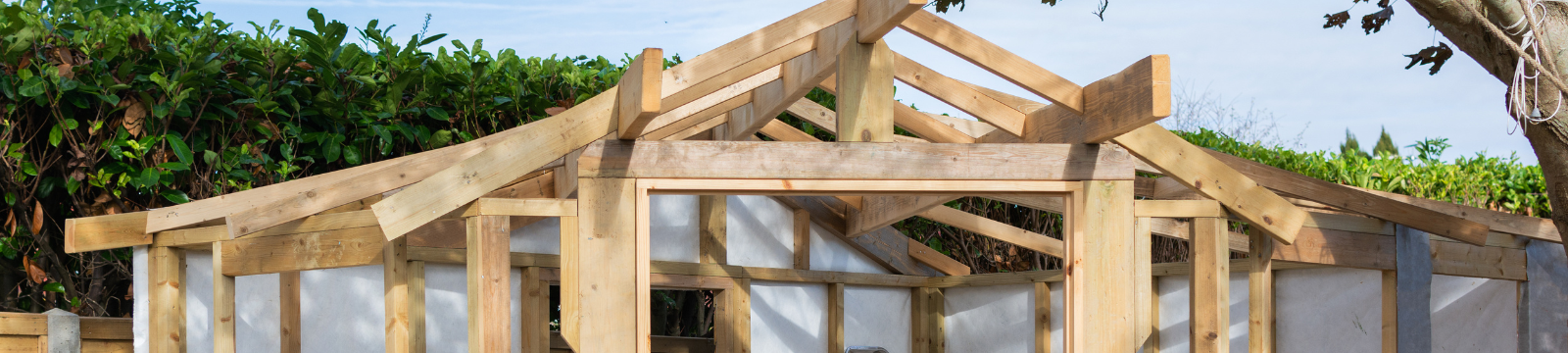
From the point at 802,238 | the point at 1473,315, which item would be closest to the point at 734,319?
the point at 802,238

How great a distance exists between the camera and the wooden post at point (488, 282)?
3.85 metres

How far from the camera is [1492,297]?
5285 millimetres

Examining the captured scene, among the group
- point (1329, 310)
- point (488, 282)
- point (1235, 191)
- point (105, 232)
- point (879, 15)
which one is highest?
point (879, 15)

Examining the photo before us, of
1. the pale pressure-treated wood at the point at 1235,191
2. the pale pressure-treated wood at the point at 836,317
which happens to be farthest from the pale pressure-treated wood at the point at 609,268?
the pale pressure-treated wood at the point at 836,317

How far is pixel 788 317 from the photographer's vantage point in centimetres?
693

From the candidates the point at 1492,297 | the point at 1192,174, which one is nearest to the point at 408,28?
the point at 1192,174

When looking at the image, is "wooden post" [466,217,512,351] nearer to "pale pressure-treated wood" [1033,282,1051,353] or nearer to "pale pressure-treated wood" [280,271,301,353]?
"pale pressure-treated wood" [280,271,301,353]

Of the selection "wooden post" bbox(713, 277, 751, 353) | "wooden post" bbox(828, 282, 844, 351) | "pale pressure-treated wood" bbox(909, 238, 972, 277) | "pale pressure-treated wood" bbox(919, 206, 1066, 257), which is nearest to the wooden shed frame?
"pale pressure-treated wood" bbox(919, 206, 1066, 257)

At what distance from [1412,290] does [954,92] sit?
2474mm

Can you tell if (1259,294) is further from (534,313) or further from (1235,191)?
(534,313)

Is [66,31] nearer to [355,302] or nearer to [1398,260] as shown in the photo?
[355,302]

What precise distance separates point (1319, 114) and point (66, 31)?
1759cm

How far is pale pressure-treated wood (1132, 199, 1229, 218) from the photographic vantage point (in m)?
4.34

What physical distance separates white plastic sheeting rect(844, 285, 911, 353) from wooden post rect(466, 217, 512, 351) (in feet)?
11.9
